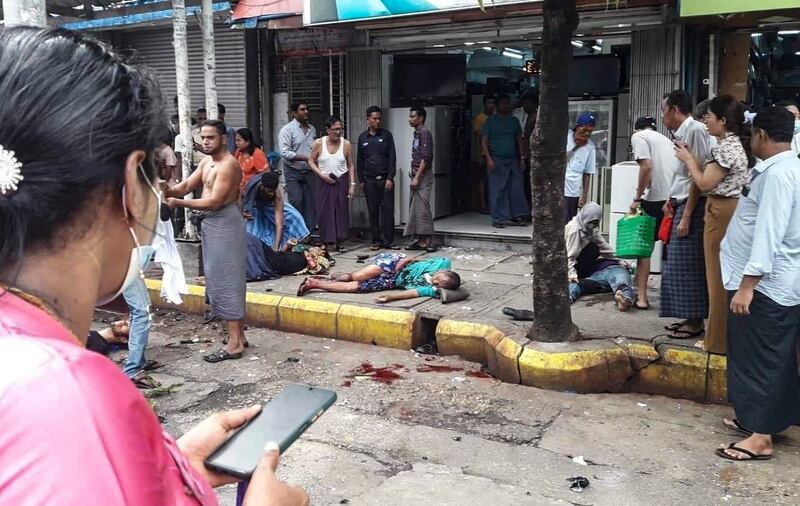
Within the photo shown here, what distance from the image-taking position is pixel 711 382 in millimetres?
5062

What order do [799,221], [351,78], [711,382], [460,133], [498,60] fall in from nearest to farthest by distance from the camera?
[799,221] → [711,382] → [351,78] → [460,133] → [498,60]

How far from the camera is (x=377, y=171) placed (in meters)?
9.77

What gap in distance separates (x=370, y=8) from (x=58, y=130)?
804cm

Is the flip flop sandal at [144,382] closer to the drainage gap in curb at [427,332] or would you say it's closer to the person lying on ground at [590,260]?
the drainage gap in curb at [427,332]

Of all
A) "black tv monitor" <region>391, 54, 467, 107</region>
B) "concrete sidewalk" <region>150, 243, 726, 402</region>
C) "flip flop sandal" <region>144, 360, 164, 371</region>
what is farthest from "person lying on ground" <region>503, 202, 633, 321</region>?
"black tv monitor" <region>391, 54, 467, 107</region>

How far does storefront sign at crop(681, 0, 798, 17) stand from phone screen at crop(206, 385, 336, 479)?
250 inches

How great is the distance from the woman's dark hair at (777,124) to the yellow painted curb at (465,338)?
248cm

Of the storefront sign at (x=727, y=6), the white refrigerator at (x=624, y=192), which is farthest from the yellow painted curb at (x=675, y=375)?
the storefront sign at (x=727, y=6)

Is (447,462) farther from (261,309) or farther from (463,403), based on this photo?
(261,309)

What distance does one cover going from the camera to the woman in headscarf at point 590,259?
696 cm

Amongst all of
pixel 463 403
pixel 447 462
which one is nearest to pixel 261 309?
pixel 463 403

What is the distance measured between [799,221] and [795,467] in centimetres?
133

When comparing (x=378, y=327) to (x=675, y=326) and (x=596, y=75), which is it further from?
(x=596, y=75)

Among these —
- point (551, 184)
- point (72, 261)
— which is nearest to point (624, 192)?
point (551, 184)
